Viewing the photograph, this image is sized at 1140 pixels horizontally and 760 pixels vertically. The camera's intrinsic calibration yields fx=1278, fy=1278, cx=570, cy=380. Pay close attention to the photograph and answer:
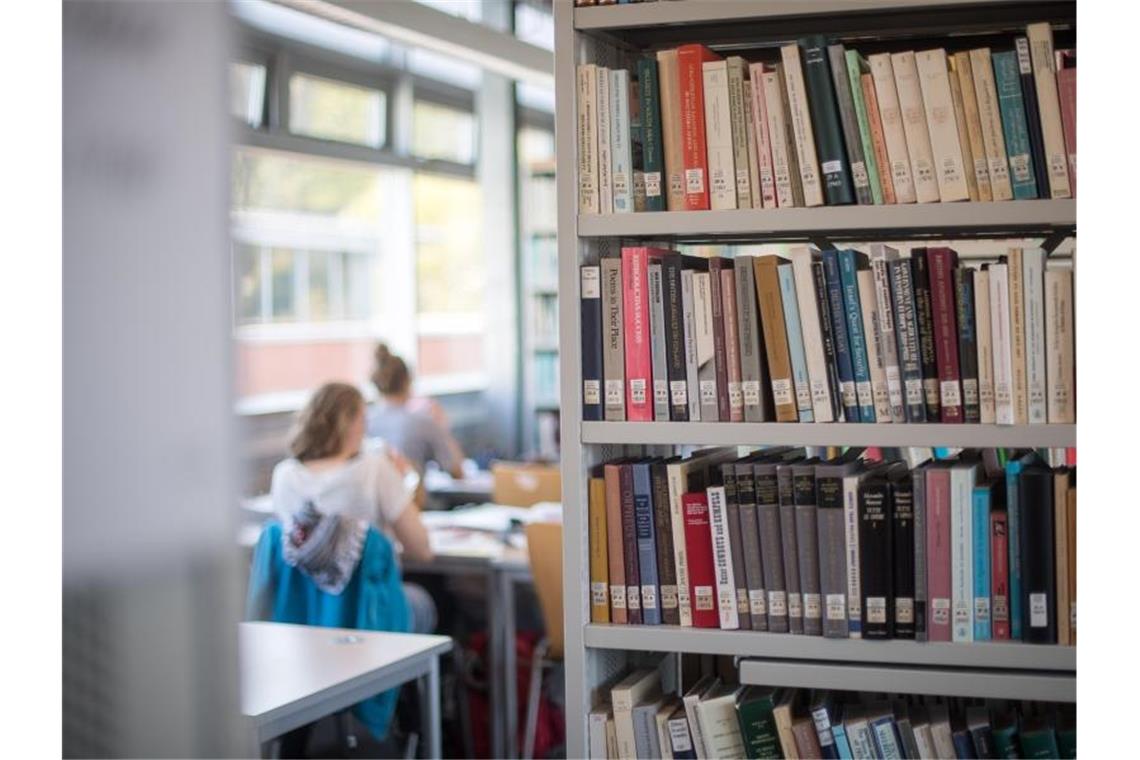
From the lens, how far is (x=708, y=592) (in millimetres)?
2076

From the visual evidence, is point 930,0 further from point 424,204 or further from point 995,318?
point 424,204

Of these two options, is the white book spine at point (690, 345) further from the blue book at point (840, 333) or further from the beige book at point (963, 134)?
the beige book at point (963, 134)

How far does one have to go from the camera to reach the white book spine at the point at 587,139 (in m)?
2.07

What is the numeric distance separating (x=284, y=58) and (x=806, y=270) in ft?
17.2

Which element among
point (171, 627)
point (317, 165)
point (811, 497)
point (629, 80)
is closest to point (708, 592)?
point (811, 497)

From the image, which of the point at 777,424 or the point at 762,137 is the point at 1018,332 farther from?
the point at 762,137

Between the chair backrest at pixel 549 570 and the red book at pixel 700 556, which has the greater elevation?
the red book at pixel 700 556

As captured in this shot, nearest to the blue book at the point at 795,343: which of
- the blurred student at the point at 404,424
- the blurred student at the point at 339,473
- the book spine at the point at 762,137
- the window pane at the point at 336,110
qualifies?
the book spine at the point at 762,137

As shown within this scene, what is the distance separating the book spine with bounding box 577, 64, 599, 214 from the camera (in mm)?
2070

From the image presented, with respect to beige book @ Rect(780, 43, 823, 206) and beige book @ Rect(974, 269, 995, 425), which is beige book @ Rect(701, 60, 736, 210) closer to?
beige book @ Rect(780, 43, 823, 206)

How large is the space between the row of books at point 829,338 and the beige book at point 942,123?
0.10 m

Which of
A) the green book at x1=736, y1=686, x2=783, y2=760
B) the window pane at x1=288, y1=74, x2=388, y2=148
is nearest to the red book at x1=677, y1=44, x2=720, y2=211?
the green book at x1=736, y1=686, x2=783, y2=760

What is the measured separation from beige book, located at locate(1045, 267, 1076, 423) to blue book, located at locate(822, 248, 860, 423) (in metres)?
0.29

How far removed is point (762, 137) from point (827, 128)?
0.34 feet
